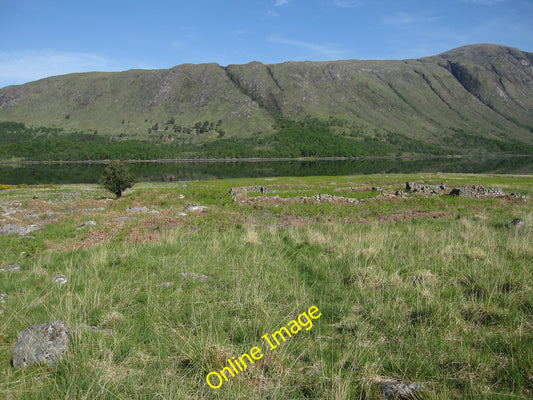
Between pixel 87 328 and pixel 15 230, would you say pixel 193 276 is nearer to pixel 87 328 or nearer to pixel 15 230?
pixel 87 328

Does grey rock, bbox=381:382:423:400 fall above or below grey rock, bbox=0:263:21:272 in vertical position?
above

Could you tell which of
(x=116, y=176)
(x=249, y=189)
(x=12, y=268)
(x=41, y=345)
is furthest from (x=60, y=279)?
(x=249, y=189)

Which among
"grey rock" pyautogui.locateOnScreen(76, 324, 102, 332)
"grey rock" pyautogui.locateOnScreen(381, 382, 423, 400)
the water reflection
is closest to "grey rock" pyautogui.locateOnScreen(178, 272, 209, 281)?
"grey rock" pyautogui.locateOnScreen(76, 324, 102, 332)

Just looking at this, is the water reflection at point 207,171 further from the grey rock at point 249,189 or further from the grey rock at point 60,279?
the grey rock at point 60,279

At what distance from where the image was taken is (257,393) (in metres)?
3.26

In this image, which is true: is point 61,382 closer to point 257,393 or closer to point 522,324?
point 257,393

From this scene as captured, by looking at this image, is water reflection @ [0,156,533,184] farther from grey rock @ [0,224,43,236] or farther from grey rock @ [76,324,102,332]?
grey rock @ [76,324,102,332]

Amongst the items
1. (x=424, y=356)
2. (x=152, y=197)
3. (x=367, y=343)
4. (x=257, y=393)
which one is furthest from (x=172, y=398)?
(x=152, y=197)

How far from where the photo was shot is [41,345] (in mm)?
3994

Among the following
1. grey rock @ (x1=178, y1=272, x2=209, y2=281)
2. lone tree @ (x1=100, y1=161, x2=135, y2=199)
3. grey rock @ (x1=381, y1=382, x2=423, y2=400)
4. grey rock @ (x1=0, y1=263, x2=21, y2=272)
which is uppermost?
lone tree @ (x1=100, y1=161, x2=135, y2=199)

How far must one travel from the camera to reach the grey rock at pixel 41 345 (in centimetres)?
387

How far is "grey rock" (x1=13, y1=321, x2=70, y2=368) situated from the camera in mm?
3873

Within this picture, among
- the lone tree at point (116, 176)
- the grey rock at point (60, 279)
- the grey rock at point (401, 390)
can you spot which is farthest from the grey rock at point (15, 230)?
the lone tree at point (116, 176)

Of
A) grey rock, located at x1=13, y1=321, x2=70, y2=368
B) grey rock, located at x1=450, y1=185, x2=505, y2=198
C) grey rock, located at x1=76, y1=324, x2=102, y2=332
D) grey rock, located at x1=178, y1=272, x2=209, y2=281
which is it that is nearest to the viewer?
grey rock, located at x1=13, y1=321, x2=70, y2=368
